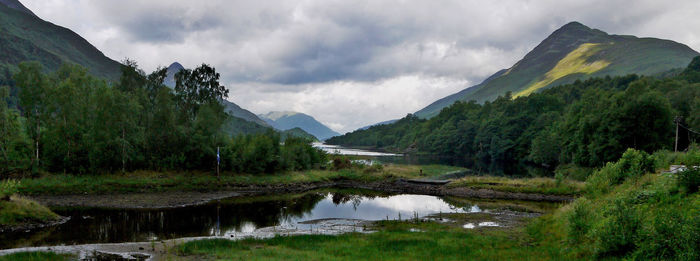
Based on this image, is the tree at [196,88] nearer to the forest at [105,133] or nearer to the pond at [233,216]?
the forest at [105,133]

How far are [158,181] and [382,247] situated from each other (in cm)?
4582

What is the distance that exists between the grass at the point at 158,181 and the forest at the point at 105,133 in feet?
6.86

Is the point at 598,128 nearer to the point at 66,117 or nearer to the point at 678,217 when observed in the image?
the point at 678,217

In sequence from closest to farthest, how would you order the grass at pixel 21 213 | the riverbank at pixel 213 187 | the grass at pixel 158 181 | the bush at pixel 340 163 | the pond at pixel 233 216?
the pond at pixel 233 216
the grass at pixel 21 213
the riverbank at pixel 213 187
the grass at pixel 158 181
the bush at pixel 340 163

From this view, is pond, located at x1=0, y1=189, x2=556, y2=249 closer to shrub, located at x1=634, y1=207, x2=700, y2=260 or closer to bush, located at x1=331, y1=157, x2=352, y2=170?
shrub, located at x1=634, y1=207, x2=700, y2=260

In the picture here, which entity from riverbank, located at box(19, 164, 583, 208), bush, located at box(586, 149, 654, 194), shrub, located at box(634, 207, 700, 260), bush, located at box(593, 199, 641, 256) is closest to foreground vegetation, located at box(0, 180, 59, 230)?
riverbank, located at box(19, 164, 583, 208)

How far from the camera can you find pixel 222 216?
38.6 m

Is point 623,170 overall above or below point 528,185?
above

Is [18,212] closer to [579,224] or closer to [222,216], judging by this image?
[222,216]

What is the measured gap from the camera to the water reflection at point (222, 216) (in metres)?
27.7

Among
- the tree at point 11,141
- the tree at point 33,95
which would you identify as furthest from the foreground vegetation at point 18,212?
the tree at point 33,95

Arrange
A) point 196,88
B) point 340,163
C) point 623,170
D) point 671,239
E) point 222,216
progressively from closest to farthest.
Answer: point 671,239
point 623,170
point 222,216
point 196,88
point 340,163

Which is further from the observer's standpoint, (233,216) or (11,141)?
(11,141)

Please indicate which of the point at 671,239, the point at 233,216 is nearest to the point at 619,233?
the point at 671,239
